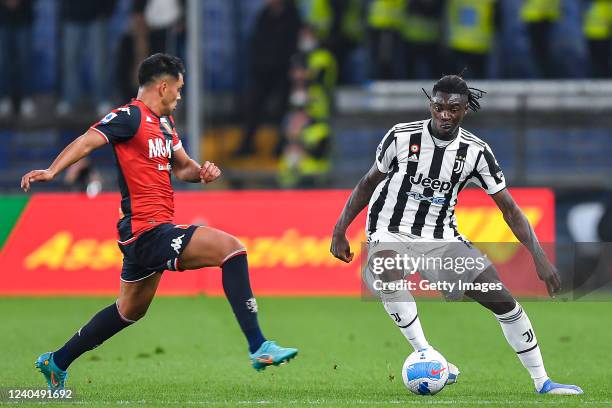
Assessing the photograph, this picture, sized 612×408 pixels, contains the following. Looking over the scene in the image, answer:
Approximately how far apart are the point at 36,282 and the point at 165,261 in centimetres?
822

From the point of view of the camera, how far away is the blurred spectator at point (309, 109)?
2008 cm

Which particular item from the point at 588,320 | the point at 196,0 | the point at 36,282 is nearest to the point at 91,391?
the point at 588,320

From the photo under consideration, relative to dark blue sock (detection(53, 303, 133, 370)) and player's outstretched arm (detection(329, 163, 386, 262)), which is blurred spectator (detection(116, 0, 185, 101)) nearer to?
dark blue sock (detection(53, 303, 133, 370))

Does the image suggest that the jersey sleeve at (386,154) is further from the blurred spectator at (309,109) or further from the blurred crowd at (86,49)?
the blurred crowd at (86,49)

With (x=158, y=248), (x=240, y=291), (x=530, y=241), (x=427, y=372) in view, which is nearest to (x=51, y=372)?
(x=158, y=248)

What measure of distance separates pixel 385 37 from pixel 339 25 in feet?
2.44

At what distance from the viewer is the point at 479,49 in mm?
20422

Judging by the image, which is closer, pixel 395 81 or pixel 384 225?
pixel 384 225

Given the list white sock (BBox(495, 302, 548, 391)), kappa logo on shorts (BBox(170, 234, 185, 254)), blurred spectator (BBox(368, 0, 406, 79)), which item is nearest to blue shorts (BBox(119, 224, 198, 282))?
kappa logo on shorts (BBox(170, 234, 185, 254))

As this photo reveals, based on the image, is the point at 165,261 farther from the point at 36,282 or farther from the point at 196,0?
the point at 196,0

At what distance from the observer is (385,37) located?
810 inches

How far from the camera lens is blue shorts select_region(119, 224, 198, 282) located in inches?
309

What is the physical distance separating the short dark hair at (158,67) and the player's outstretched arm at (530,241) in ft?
6.70

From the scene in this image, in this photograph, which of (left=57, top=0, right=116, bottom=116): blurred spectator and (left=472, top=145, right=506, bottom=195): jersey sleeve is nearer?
(left=472, top=145, right=506, bottom=195): jersey sleeve
